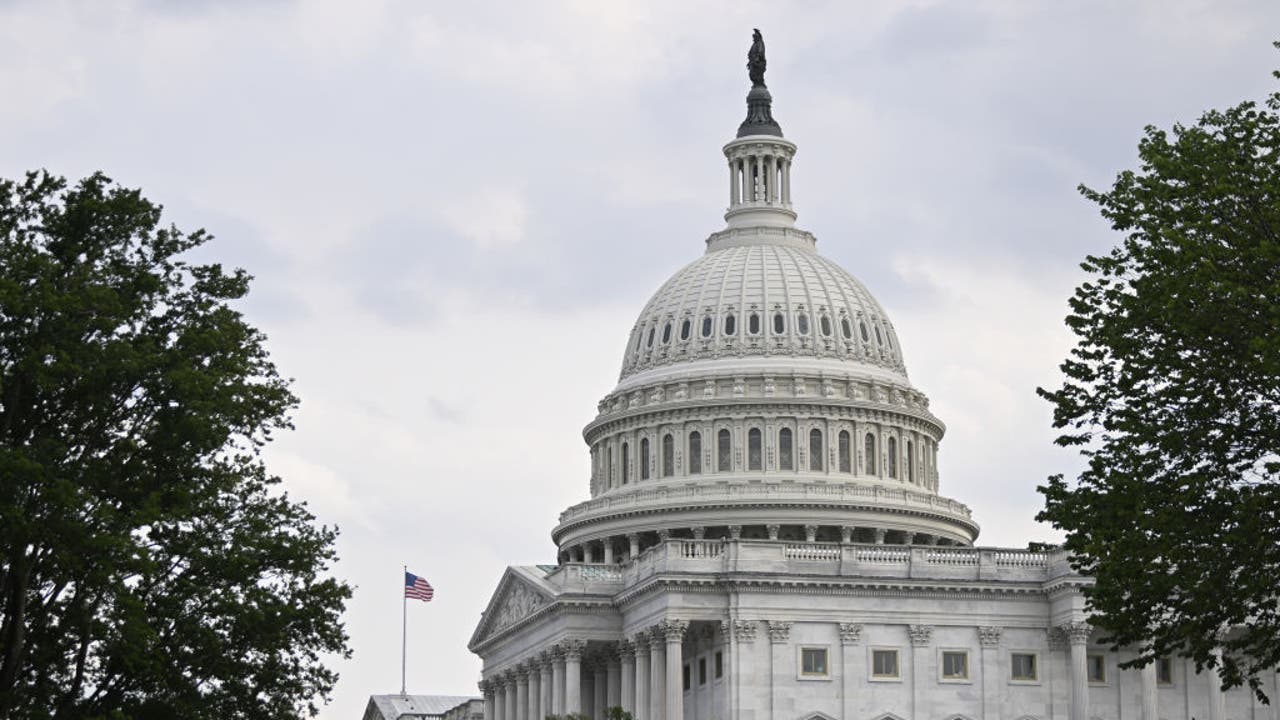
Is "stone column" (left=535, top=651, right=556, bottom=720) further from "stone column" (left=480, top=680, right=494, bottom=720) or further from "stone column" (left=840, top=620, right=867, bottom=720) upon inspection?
"stone column" (left=840, top=620, right=867, bottom=720)

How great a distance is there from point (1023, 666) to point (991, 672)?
177 cm

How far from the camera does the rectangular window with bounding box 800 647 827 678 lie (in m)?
121

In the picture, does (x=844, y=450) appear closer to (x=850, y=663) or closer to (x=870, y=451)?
(x=870, y=451)

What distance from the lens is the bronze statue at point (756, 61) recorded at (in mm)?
180000

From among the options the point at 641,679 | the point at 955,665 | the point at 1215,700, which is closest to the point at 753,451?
the point at 641,679

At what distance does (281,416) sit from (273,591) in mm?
5191

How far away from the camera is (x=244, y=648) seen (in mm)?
67500

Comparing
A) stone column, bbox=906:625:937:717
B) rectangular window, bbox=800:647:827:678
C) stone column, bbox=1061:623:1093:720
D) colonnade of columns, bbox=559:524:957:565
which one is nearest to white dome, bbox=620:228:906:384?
colonnade of columns, bbox=559:524:957:565

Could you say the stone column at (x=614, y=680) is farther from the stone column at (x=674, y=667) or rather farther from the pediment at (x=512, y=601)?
the stone column at (x=674, y=667)

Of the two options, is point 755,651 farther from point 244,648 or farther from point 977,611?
point 244,648

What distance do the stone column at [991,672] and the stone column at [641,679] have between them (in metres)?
16.4

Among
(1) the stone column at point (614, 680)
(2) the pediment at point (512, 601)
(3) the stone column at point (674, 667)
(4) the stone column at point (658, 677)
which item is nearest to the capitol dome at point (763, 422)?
(2) the pediment at point (512, 601)

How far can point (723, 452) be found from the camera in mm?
157375

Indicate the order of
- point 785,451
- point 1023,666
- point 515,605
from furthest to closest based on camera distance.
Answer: point 785,451 < point 515,605 < point 1023,666
